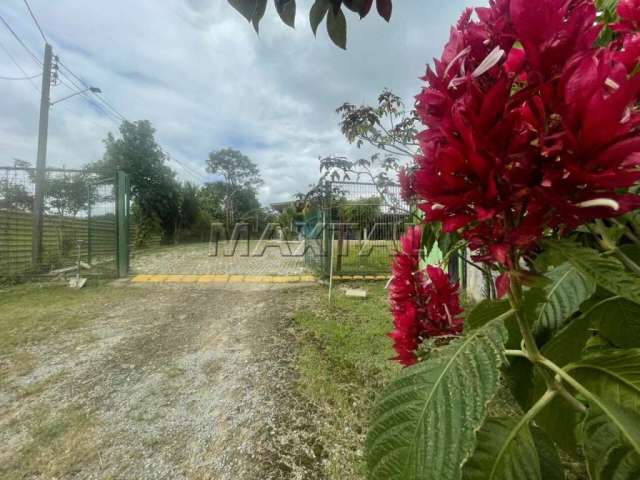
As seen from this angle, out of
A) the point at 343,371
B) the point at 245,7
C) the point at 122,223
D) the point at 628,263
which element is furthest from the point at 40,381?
the point at 122,223

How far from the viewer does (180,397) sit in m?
2.13

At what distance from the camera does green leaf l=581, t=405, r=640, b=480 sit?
0.41m

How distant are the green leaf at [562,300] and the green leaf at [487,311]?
0.31 feet

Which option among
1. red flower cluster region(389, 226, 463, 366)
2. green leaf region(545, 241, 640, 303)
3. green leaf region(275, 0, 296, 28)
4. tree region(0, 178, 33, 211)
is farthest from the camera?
tree region(0, 178, 33, 211)

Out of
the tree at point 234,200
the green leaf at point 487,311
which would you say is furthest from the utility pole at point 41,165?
the tree at point 234,200

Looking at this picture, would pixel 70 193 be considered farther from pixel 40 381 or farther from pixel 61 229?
pixel 40 381

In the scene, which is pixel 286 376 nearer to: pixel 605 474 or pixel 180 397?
pixel 180 397

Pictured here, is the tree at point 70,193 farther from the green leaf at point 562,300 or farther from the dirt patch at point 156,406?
the green leaf at point 562,300

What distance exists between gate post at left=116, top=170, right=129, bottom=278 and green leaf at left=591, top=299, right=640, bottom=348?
727 centimetres

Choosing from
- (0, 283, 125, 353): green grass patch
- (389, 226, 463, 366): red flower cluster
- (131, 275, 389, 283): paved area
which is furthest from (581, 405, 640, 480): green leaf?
(131, 275, 389, 283): paved area

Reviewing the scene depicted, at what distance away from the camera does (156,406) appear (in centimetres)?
203

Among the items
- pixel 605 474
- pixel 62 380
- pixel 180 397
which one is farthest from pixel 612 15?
pixel 62 380

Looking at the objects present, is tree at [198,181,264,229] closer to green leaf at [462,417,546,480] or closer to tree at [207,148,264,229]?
tree at [207,148,264,229]

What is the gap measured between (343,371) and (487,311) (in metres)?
2.00
